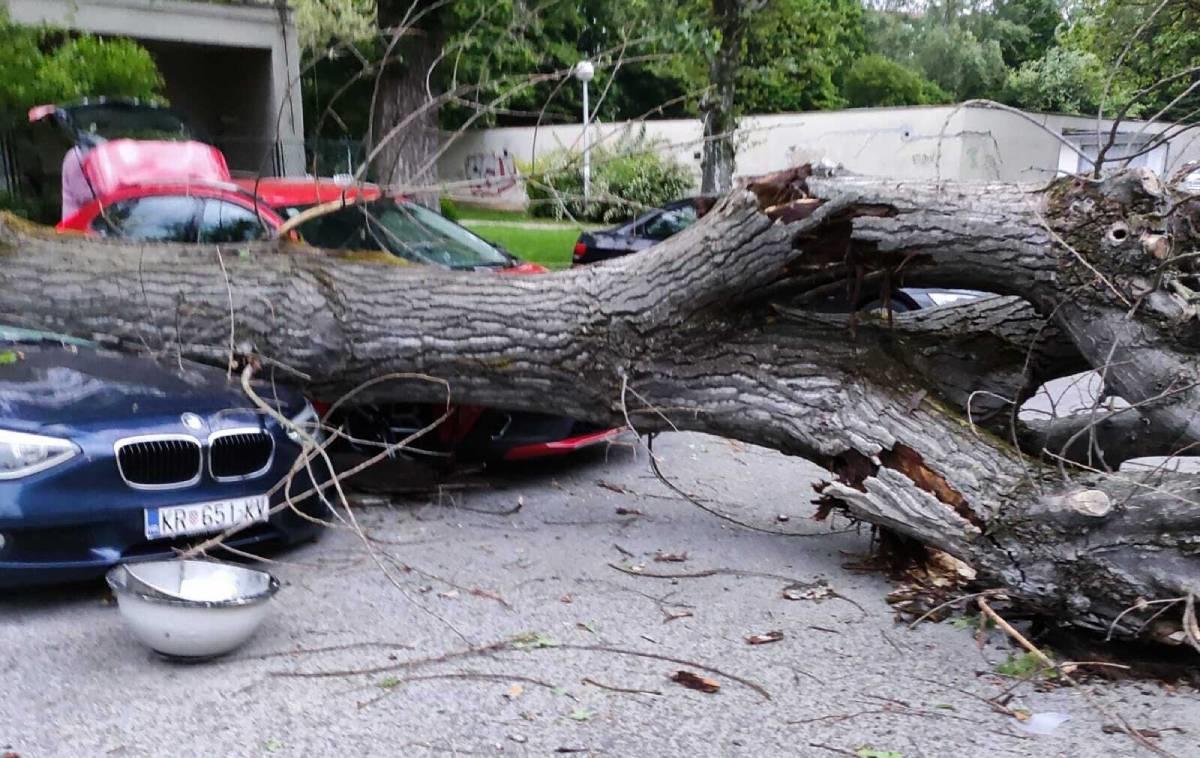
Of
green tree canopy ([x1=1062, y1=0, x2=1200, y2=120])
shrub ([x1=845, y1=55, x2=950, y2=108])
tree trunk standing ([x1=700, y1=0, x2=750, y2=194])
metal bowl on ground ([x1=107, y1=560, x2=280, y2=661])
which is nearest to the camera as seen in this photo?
metal bowl on ground ([x1=107, y1=560, x2=280, y2=661])

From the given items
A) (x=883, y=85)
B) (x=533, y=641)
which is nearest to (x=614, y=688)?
(x=533, y=641)

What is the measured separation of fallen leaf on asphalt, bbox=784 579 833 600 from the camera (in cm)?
450

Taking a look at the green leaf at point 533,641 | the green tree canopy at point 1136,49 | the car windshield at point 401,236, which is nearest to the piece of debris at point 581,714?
the green leaf at point 533,641

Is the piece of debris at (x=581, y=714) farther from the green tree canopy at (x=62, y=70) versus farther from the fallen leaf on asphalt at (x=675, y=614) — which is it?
the green tree canopy at (x=62, y=70)

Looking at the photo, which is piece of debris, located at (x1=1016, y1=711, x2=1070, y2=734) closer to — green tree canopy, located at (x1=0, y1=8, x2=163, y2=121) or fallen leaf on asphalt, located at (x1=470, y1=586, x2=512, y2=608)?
fallen leaf on asphalt, located at (x1=470, y1=586, x2=512, y2=608)

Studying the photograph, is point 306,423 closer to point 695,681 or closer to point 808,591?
point 695,681

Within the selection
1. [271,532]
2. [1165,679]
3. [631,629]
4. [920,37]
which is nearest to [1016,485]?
[1165,679]

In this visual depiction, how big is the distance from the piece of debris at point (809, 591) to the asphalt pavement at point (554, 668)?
1 cm

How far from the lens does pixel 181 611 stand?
3539 mm

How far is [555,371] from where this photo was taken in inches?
208

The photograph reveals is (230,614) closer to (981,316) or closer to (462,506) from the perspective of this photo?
(462,506)

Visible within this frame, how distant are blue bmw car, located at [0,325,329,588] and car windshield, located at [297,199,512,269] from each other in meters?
2.33

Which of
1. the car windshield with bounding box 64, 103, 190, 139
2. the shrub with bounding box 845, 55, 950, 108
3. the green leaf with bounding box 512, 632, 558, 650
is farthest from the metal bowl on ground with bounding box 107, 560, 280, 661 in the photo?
the shrub with bounding box 845, 55, 950, 108

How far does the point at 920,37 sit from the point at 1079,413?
49974mm
